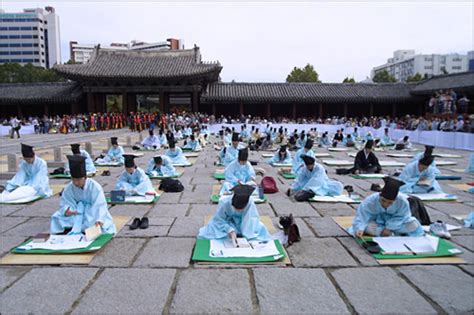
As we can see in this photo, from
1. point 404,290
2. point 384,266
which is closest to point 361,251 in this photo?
point 384,266

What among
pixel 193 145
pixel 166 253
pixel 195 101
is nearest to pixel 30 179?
pixel 166 253

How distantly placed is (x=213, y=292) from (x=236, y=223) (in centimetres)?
149

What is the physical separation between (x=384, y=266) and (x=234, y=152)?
8.23m

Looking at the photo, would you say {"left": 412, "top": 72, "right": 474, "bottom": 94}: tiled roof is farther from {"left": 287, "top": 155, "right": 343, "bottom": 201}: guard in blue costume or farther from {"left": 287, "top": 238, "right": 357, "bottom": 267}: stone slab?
{"left": 287, "top": 238, "right": 357, "bottom": 267}: stone slab

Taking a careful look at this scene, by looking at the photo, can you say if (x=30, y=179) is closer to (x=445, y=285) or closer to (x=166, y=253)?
(x=166, y=253)

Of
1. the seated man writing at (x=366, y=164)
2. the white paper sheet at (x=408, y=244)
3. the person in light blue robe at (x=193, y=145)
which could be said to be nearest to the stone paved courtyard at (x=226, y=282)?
the white paper sheet at (x=408, y=244)

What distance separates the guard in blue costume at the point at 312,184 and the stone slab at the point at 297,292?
3.51m

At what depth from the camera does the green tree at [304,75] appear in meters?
47.1

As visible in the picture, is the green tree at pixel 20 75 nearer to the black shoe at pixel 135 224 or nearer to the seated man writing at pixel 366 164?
the seated man writing at pixel 366 164

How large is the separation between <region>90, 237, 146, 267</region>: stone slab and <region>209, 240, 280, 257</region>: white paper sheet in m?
1.02

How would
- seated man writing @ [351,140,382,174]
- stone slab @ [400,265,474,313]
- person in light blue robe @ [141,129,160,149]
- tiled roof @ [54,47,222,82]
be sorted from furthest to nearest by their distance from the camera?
tiled roof @ [54,47,222,82] → person in light blue robe @ [141,129,160,149] → seated man writing @ [351,140,382,174] → stone slab @ [400,265,474,313]

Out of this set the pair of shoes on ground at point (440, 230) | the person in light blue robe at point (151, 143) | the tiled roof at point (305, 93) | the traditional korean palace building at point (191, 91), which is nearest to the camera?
the pair of shoes on ground at point (440, 230)

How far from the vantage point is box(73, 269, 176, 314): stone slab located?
3.51 meters

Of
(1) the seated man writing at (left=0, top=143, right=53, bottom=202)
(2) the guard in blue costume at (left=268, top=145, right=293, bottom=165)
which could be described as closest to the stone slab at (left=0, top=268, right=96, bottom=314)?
(1) the seated man writing at (left=0, top=143, right=53, bottom=202)
